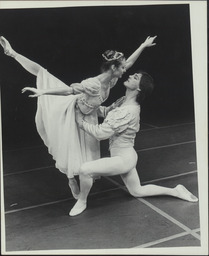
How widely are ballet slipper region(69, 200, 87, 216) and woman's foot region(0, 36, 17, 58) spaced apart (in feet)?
2.39

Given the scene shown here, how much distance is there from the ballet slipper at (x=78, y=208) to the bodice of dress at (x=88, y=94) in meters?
0.42

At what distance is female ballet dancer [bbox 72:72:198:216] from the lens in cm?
160

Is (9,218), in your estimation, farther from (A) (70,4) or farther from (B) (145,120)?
(B) (145,120)

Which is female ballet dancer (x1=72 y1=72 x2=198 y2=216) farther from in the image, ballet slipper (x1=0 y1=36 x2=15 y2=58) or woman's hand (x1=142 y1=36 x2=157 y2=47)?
ballet slipper (x1=0 y1=36 x2=15 y2=58)

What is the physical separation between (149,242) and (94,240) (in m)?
0.22

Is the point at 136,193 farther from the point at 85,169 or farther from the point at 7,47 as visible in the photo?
the point at 7,47

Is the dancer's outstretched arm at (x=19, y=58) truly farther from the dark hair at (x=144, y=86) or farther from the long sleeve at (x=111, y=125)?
the dark hair at (x=144, y=86)

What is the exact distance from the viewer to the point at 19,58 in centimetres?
163

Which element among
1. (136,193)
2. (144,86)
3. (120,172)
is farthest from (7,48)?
(136,193)

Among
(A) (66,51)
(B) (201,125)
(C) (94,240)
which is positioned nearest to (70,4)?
(A) (66,51)

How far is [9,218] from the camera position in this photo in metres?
1.64

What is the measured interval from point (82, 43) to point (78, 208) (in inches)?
31.7

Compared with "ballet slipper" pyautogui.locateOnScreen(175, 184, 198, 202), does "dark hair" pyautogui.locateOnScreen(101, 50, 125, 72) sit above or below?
above

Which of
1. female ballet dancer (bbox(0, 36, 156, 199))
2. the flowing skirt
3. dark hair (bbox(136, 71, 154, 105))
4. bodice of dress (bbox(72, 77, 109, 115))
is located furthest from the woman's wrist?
dark hair (bbox(136, 71, 154, 105))
